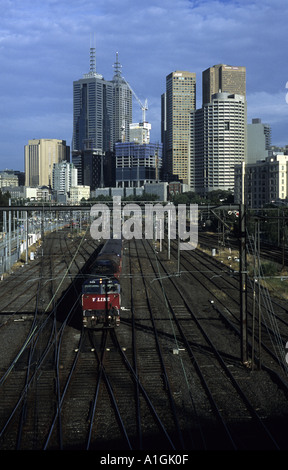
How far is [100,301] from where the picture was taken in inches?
618

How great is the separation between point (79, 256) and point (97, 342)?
23432 millimetres

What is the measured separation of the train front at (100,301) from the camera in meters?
15.7

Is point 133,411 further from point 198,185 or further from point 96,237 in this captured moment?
point 198,185

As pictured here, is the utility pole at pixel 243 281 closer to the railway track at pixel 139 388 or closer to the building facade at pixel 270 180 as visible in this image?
the railway track at pixel 139 388

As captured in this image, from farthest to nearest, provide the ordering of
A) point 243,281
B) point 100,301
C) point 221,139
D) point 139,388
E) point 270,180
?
point 221,139 → point 270,180 → point 100,301 → point 243,281 → point 139,388

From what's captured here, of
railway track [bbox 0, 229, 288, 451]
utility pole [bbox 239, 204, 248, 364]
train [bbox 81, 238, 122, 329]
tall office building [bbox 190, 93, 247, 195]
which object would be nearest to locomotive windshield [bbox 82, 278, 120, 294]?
train [bbox 81, 238, 122, 329]

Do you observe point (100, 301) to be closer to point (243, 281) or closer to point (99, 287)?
point (99, 287)

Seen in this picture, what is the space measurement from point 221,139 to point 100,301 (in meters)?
155

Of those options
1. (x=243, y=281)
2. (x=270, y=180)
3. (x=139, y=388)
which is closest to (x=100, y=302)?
(x=139, y=388)

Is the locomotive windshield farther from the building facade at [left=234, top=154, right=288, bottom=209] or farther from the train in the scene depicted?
the building facade at [left=234, top=154, right=288, bottom=209]

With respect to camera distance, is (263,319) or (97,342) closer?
(97,342)

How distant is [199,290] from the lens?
24.1m

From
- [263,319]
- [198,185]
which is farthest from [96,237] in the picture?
[198,185]
